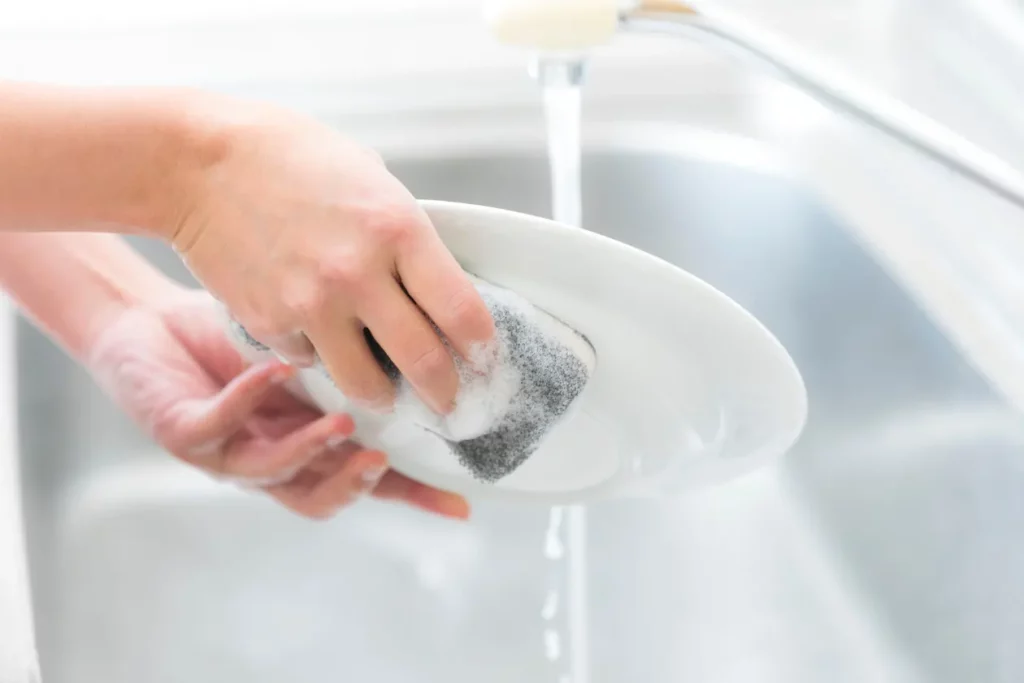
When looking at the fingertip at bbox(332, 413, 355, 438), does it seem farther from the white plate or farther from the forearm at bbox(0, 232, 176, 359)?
the forearm at bbox(0, 232, 176, 359)

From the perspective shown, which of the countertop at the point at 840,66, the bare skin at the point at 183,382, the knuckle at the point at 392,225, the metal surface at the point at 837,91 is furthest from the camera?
the countertop at the point at 840,66

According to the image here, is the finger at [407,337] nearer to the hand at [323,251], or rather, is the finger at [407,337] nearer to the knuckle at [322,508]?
the hand at [323,251]

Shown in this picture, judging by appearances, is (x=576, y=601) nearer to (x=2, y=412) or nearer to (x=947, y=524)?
(x=947, y=524)

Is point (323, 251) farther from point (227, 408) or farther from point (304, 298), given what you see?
point (227, 408)

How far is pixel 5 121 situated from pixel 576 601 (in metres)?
0.57

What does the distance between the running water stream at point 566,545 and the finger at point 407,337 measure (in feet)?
0.85

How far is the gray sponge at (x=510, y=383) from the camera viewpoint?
0.43 meters

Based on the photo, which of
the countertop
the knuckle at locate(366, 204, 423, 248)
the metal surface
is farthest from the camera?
the countertop

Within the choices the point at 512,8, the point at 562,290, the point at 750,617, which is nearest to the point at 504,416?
the point at 562,290

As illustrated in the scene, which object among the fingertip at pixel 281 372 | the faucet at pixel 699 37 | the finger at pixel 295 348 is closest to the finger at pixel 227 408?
the fingertip at pixel 281 372

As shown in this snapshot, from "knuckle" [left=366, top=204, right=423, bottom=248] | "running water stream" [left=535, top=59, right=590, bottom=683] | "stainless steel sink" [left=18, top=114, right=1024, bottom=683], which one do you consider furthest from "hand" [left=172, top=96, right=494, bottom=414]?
"stainless steel sink" [left=18, top=114, right=1024, bottom=683]

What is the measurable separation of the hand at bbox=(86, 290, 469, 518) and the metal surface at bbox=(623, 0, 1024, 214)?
0.28 m

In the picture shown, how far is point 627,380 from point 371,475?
166mm

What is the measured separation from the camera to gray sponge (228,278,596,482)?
429 millimetres
